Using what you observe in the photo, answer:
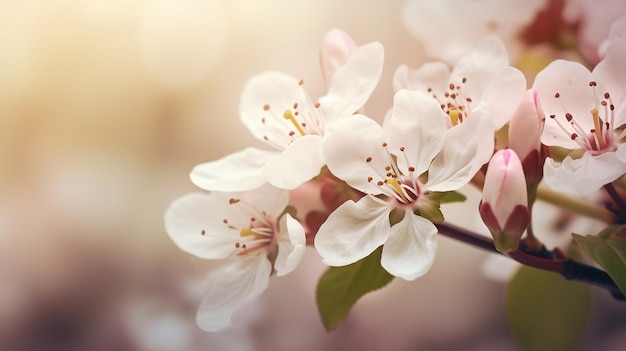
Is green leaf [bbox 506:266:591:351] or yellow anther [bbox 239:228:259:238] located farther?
green leaf [bbox 506:266:591:351]

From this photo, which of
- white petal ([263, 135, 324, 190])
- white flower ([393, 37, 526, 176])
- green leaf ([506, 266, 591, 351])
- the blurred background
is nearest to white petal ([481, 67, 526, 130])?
white flower ([393, 37, 526, 176])

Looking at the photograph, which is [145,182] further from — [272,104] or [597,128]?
[597,128]

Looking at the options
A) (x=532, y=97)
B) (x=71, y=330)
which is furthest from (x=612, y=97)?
(x=71, y=330)

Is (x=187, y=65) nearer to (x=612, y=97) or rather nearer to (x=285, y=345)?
(x=285, y=345)

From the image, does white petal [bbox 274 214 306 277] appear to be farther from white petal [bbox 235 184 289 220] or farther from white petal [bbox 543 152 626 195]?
white petal [bbox 543 152 626 195]

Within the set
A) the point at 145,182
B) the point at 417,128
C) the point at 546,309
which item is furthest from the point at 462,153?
the point at 145,182

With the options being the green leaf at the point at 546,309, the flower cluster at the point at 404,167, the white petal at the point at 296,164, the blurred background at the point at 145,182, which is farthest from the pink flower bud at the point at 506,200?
the blurred background at the point at 145,182
